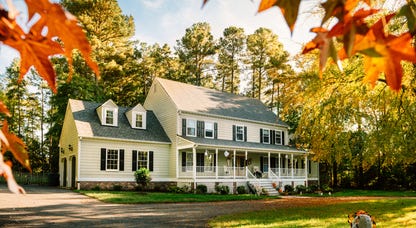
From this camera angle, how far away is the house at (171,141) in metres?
26.1

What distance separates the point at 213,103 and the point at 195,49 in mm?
17519

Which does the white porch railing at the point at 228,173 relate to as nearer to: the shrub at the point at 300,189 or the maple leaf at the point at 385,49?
the shrub at the point at 300,189

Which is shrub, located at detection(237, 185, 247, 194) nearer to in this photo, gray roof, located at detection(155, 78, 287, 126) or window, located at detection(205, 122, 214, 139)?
window, located at detection(205, 122, 214, 139)

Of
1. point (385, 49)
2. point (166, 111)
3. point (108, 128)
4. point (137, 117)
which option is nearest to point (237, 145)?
point (166, 111)

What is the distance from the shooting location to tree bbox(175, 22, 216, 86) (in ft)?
160

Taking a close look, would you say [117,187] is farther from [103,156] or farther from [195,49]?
[195,49]

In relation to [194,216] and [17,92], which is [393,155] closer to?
[194,216]

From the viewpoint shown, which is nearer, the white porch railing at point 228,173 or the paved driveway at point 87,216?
the paved driveway at point 87,216

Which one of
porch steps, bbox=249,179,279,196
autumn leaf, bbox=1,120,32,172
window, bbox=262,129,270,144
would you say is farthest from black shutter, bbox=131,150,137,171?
autumn leaf, bbox=1,120,32,172

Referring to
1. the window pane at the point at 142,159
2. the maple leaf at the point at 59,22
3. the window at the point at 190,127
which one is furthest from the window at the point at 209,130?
the maple leaf at the point at 59,22

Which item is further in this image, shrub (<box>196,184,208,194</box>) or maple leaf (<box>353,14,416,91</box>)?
shrub (<box>196,184,208,194</box>)

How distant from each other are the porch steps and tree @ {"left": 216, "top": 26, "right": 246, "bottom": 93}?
2224 centimetres

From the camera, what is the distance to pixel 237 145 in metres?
31.0

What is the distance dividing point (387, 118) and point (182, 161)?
19701mm
